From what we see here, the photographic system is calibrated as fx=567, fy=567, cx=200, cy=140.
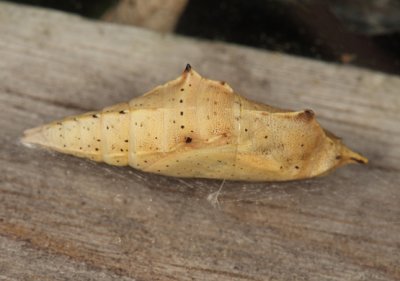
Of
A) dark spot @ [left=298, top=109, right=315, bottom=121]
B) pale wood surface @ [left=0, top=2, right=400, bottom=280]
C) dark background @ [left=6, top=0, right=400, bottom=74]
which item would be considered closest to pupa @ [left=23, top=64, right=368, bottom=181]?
dark spot @ [left=298, top=109, right=315, bottom=121]

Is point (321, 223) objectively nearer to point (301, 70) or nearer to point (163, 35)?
point (301, 70)

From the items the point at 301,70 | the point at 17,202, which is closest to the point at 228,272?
the point at 17,202

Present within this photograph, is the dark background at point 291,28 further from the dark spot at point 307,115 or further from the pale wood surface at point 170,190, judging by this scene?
the dark spot at point 307,115

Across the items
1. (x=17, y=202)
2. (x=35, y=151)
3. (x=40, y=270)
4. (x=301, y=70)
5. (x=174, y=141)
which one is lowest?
(x=40, y=270)

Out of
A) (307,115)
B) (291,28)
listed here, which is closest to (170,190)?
(307,115)

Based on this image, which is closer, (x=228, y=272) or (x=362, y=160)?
(x=228, y=272)
